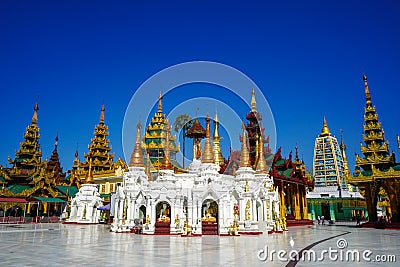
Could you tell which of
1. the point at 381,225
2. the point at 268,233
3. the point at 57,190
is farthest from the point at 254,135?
the point at 57,190

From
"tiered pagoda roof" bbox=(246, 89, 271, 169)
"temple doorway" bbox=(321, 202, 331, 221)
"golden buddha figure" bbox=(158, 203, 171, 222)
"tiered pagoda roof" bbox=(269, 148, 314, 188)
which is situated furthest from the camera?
"temple doorway" bbox=(321, 202, 331, 221)

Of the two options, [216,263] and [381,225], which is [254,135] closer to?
[381,225]

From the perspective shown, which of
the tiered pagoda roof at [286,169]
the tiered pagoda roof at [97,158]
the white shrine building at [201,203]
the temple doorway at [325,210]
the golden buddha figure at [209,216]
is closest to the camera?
the white shrine building at [201,203]

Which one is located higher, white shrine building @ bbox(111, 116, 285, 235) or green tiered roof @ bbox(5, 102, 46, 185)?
green tiered roof @ bbox(5, 102, 46, 185)

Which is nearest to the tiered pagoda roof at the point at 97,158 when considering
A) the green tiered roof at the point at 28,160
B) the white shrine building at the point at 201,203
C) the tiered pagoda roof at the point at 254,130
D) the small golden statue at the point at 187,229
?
the green tiered roof at the point at 28,160

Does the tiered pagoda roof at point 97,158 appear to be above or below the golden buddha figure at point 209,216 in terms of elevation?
above

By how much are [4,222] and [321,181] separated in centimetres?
5542

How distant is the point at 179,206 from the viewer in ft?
65.3

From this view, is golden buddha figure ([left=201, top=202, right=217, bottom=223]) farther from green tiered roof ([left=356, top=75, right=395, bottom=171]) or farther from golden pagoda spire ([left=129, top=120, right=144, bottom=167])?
green tiered roof ([left=356, top=75, right=395, bottom=171])

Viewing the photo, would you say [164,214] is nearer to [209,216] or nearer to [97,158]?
[209,216]

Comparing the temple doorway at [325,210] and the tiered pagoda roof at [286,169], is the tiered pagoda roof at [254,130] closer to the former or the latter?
the tiered pagoda roof at [286,169]

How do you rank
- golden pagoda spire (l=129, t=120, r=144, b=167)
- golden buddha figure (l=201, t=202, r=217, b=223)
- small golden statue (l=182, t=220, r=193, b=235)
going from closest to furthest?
small golden statue (l=182, t=220, r=193, b=235), golden buddha figure (l=201, t=202, r=217, b=223), golden pagoda spire (l=129, t=120, r=144, b=167)

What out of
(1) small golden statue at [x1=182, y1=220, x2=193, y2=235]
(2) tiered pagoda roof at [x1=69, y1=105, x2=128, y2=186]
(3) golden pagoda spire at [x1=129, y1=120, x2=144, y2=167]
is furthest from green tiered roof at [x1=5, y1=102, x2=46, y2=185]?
(1) small golden statue at [x1=182, y1=220, x2=193, y2=235]

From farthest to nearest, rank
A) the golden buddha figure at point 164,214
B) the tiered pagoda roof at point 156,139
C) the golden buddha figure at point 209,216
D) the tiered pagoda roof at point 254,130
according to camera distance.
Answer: the tiered pagoda roof at point 156,139, the tiered pagoda roof at point 254,130, the golden buddha figure at point 164,214, the golden buddha figure at point 209,216
